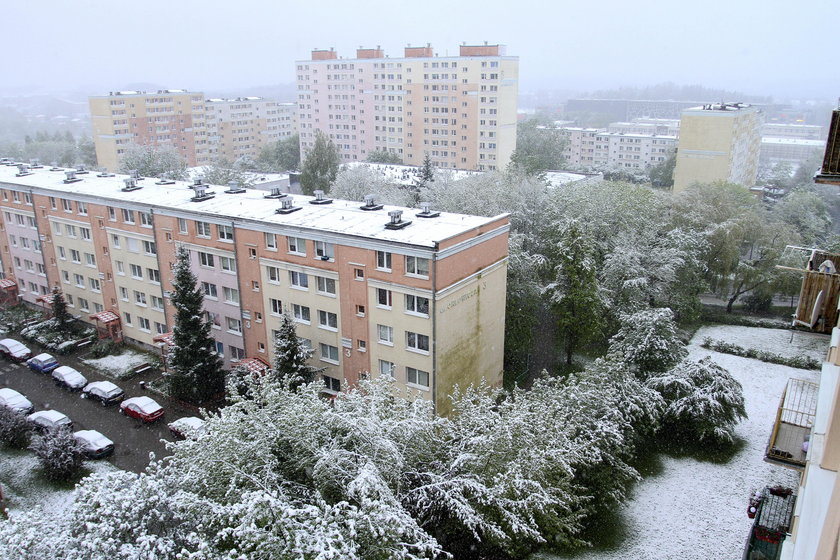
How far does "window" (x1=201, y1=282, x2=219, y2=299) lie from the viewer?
30.8m

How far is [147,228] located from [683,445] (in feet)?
95.9

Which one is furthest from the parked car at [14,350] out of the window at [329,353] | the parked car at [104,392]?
the window at [329,353]

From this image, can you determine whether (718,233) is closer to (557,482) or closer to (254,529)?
(557,482)

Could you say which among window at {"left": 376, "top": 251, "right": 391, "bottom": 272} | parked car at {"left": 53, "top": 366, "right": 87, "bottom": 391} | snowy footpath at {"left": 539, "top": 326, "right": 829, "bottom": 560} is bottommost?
snowy footpath at {"left": 539, "top": 326, "right": 829, "bottom": 560}

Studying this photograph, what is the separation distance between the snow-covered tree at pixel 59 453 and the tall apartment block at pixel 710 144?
5707cm

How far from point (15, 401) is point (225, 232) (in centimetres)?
1280

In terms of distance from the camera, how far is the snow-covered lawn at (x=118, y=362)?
32375mm

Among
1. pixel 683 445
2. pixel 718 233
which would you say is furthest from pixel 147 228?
pixel 718 233

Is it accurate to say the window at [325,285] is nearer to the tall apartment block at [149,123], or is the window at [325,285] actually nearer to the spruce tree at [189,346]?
the spruce tree at [189,346]

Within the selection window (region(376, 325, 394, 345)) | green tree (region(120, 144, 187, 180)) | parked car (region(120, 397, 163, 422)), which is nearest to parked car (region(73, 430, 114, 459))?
parked car (region(120, 397, 163, 422))

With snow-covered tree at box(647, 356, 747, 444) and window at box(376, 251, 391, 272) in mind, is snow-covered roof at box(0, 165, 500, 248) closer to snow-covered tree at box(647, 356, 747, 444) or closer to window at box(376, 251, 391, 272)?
window at box(376, 251, 391, 272)

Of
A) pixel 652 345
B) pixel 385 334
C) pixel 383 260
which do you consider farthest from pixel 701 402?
pixel 383 260

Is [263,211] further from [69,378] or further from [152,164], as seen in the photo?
[152,164]

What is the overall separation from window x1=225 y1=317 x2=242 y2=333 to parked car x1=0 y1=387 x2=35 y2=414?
983 cm
